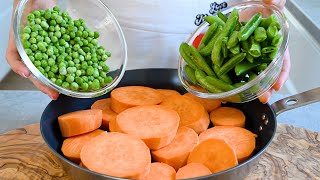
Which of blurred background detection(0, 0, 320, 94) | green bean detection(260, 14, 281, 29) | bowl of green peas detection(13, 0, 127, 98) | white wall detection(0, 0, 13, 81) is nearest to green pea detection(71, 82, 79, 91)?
bowl of green peas detection(13, 0, 127, 98)

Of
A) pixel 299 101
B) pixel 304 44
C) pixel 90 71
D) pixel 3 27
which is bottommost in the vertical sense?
pixel 3 27

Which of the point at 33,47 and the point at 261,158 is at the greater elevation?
the point at 33,47

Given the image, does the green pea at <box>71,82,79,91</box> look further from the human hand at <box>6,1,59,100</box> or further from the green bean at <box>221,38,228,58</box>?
the green bean at <box>221,38,228,58</box>

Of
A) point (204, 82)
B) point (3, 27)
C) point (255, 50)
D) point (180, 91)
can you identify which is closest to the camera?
point (255, 50)

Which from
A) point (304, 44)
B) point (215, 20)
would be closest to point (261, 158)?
point (215, 20)

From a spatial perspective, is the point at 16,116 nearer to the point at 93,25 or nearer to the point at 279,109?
the point at 93,25

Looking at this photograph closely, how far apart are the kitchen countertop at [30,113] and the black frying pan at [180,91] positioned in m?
0.23

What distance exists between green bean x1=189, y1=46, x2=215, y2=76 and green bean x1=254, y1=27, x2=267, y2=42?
0.52 feet

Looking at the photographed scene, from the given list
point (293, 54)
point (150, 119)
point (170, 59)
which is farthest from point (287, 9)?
point (150, 119)

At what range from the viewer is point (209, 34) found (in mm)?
1146

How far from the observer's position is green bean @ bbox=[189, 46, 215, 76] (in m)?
1.12

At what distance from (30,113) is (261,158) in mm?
736

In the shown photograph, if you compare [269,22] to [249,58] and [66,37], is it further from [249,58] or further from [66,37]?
[66,37]

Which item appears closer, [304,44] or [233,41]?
[233,41]
